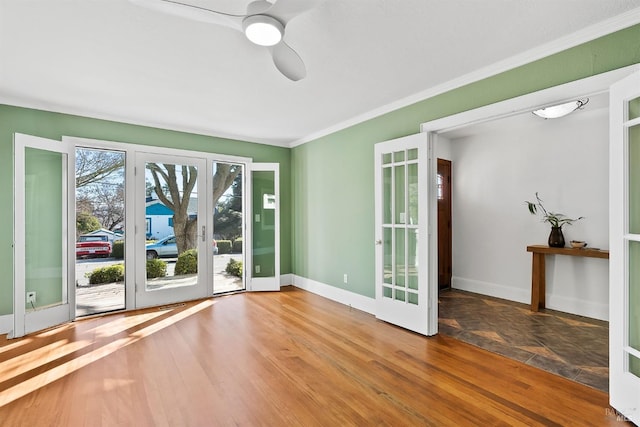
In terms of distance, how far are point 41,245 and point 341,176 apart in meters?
3.75

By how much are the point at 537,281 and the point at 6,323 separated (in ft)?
20.8

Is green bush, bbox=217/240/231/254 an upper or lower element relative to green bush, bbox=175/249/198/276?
upper

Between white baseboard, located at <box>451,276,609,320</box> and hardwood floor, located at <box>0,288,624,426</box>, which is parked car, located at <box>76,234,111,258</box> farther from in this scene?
white baseboard, located at <box>451,276,609,320</box>

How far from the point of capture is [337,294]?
14.9 ft

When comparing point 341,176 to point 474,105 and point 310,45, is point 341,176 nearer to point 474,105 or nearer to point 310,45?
point 474,105

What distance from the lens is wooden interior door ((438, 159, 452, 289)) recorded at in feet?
17.1

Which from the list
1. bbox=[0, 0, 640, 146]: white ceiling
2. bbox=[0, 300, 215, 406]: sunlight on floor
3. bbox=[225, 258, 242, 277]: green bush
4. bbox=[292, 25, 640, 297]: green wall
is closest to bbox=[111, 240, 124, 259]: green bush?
bbox=[0, 300, 215, 406]: sunlight on floor

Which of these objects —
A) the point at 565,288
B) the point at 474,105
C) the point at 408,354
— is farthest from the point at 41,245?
A: the point at 565,288

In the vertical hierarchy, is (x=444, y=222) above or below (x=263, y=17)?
below

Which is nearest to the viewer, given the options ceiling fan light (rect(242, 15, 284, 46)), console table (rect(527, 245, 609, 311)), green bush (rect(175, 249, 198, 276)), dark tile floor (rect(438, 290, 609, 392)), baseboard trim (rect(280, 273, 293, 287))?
ceiling fan light (rect(242, 15, 284, 46))

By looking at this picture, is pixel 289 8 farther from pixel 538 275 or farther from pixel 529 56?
pixel 538 275

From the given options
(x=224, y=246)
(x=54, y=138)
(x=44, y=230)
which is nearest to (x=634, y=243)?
(x=224, y=246)

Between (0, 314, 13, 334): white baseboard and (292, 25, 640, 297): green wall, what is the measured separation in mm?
3657

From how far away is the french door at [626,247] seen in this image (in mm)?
1889
